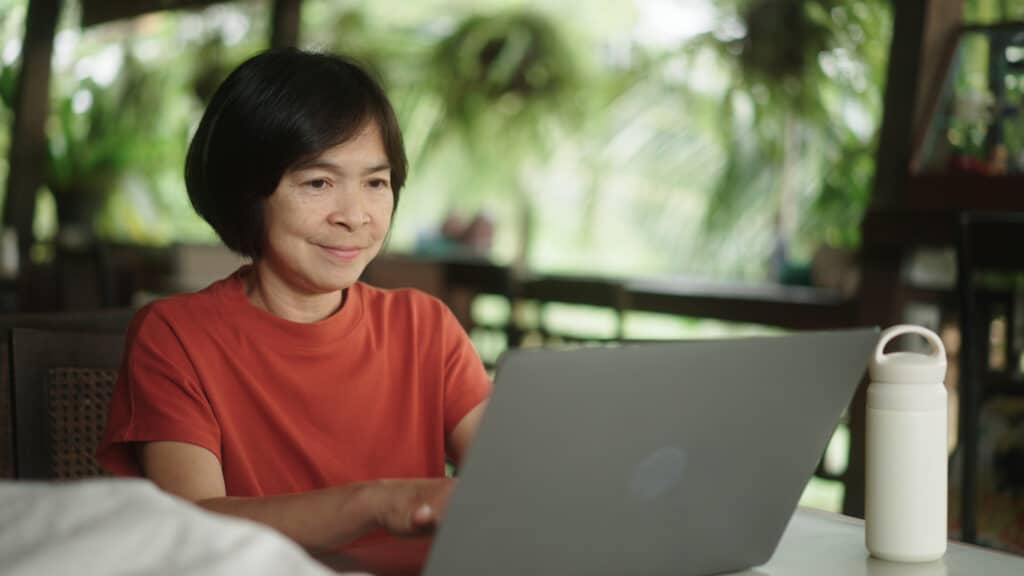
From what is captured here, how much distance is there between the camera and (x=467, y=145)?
516cm

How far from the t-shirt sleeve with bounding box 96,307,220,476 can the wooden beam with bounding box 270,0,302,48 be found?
3.72m

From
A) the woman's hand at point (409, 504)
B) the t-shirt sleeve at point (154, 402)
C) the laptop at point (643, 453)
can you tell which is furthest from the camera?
the t-shirt sleeve at point (154, 402)

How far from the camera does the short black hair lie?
1255mm

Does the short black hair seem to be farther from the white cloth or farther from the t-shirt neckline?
the white cloth

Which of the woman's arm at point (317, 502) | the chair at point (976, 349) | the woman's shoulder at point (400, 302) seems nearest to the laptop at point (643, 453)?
the woman's arm at point (317, 502)

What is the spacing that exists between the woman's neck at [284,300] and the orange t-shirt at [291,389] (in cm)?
2

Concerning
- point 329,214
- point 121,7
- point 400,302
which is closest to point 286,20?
point 121,7

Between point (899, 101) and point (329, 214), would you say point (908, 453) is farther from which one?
point (899, 101)

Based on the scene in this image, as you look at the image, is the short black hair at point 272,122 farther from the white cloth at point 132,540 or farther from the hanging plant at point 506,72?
the hanging plant at point 506,72

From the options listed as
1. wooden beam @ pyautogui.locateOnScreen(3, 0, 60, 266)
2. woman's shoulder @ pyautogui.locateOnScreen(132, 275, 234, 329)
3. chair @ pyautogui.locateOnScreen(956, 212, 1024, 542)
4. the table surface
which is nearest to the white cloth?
the table surface

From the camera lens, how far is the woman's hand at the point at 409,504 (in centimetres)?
87

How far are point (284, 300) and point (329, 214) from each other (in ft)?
0.39

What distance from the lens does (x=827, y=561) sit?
1.04m

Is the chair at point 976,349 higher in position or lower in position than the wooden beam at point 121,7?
lower
